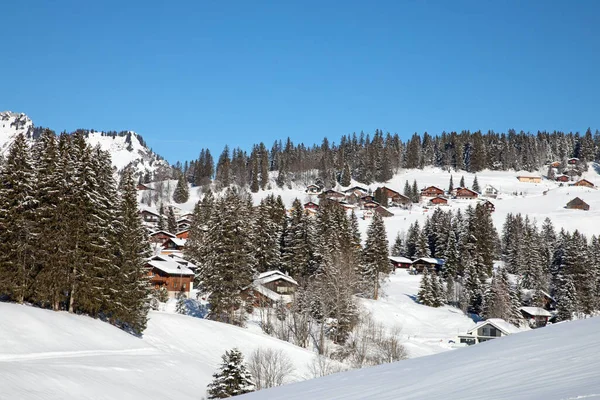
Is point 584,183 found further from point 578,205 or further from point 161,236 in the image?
point 161,236

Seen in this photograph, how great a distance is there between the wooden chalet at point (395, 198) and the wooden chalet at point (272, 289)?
74282mm

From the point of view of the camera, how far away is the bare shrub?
1249 inches

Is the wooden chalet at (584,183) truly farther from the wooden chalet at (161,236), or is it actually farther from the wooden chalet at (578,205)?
the wooden chalet at (161,236)

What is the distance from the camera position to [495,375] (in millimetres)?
8195

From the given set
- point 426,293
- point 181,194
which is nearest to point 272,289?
point 426,293

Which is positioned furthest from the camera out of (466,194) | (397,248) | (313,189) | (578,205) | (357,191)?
(313,189)

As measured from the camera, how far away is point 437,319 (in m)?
58.9

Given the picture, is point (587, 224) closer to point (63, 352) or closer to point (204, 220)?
point (204, 220)

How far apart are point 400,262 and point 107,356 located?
62761 mm

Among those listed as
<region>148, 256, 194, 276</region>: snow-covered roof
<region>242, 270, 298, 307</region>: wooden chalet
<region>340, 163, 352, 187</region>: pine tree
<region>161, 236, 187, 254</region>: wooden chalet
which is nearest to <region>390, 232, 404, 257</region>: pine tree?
<region>161, 236, 187, 254</region>: wooden chalet

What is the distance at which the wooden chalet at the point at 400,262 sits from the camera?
85.5 meters

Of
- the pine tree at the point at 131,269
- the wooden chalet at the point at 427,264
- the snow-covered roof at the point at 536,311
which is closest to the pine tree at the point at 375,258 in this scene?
the wooden chalet at the point at 427,264

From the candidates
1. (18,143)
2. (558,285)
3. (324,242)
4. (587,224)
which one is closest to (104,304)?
(18,143)

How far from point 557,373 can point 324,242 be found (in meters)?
53.0
